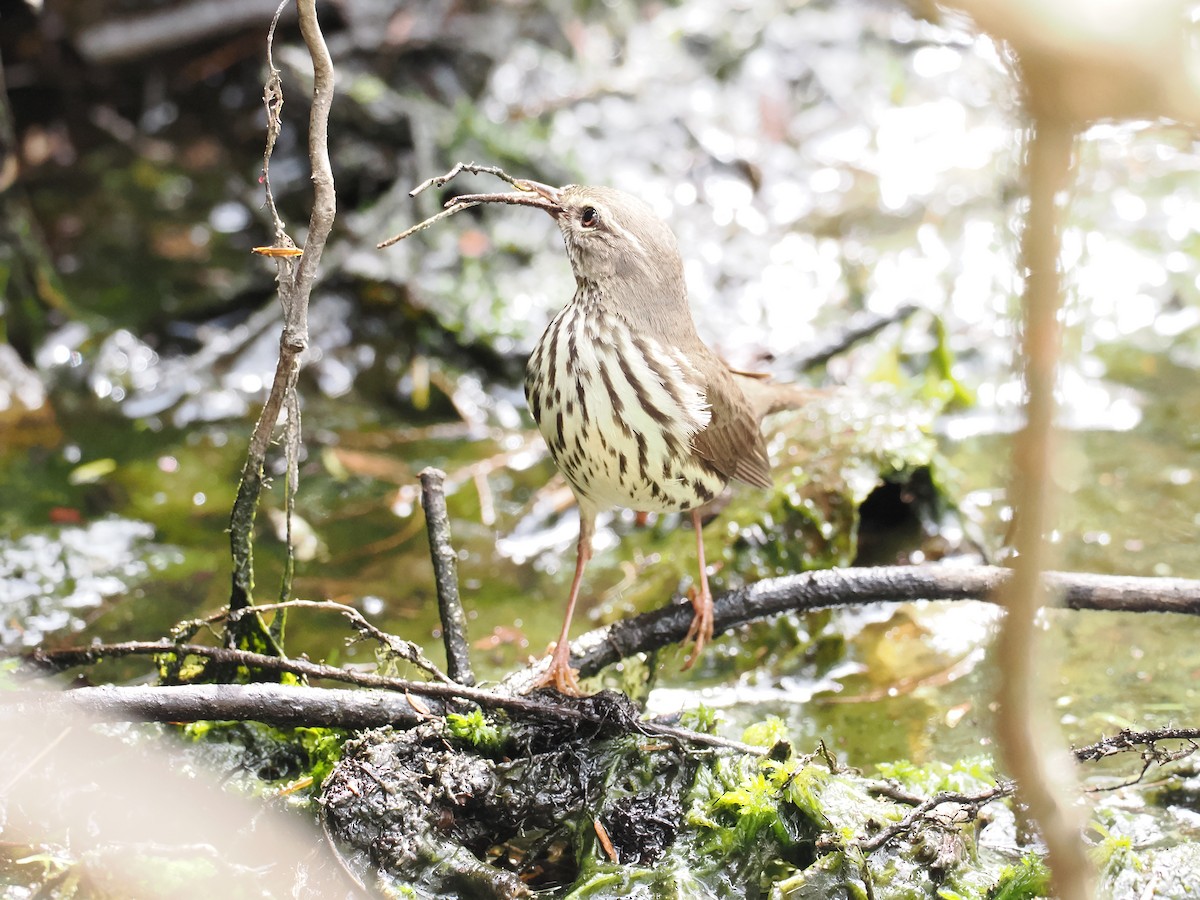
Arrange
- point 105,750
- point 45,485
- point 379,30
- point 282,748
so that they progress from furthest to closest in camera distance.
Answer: point 379,30 < point 45,485 < point 282,748 < point 105,750

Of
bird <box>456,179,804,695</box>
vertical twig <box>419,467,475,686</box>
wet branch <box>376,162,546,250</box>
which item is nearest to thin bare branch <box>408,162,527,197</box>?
wet branch <box>376,162,546,250</box>

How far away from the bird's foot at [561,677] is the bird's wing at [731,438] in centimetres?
76

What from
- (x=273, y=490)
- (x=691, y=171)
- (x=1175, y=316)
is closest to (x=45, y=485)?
(x=273, y=490)

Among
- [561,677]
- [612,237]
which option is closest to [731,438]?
[612,237]

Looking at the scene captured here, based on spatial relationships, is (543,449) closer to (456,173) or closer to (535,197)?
(535,197)

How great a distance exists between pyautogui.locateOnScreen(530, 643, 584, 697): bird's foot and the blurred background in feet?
2.66

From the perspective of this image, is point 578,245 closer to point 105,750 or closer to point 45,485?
point 105,750

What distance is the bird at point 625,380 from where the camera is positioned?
328 cm

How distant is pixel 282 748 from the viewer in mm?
3256

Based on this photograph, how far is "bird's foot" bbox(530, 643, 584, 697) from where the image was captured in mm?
3195

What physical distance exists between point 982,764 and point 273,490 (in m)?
3.34

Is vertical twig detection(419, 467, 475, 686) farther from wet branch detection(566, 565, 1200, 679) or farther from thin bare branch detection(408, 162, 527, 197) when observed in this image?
thin bare branch detection(408, 162, 527, 197)

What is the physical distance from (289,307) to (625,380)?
987 mm

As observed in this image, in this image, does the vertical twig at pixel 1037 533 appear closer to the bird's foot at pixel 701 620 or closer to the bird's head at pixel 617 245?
the bird's foot at pixel 701 620
